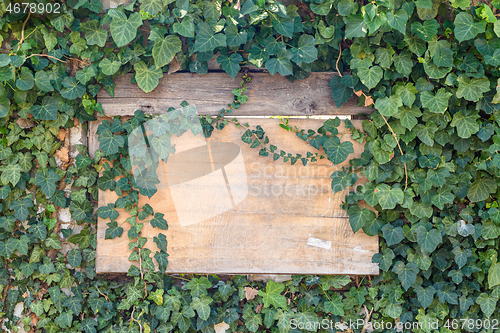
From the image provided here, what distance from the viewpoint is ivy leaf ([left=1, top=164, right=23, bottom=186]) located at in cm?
192

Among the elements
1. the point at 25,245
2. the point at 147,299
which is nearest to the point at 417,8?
the point at 147,299

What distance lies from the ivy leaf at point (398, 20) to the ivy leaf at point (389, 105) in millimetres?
346

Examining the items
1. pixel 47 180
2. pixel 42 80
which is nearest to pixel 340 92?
pixel 42 80

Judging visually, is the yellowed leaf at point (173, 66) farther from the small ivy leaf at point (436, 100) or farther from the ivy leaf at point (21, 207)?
the small ivy leaf at point (436, 100)

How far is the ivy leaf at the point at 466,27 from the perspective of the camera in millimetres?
1729

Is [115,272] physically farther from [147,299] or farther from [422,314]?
[422,314]

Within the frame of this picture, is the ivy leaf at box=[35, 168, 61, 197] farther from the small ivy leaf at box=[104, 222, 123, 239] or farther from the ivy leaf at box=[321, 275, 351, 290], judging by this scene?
the ivy leaf at box=[321, 275, 351, 290]

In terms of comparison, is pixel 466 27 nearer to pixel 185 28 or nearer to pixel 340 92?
pixel 340 92

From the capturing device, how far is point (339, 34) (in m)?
1.85

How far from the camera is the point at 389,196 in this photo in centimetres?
189

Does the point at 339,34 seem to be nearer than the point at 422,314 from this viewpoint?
Yes

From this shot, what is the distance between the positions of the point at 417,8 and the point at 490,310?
1842mm

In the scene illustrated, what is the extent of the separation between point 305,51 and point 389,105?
1.84 feet

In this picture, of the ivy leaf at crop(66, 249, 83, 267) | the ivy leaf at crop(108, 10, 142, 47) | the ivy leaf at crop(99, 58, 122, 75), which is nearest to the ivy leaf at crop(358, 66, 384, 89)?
the ivy leaf at crop(108, 10, 142, 47)
